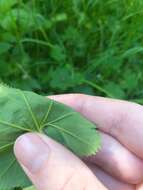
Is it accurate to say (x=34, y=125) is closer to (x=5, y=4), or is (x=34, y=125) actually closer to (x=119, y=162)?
(x=119, y=162)

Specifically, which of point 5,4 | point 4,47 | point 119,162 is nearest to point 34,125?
point 119,162

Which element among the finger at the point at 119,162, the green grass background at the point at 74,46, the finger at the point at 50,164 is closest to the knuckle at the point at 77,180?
the finger at the point at 50,164

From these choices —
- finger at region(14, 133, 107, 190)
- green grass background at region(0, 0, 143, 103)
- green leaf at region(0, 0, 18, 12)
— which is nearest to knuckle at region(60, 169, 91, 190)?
finger at region(14, 133, 107, 190)

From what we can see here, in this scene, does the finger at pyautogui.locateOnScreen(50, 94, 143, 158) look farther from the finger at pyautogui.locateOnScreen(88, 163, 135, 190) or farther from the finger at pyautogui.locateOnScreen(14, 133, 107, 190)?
the finger at pyautogui.locateOnScreen(14, 133, 107, 190)

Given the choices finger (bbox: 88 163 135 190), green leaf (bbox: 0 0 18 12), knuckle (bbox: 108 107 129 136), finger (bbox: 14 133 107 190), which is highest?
green leaf (bbox: 0 0 18 12)

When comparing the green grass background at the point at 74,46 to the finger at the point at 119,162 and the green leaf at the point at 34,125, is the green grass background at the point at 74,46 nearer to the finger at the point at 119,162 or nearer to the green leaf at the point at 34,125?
the finger at the point at 119,162

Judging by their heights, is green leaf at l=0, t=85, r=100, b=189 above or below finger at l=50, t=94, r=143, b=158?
above

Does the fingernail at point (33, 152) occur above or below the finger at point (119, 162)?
above
